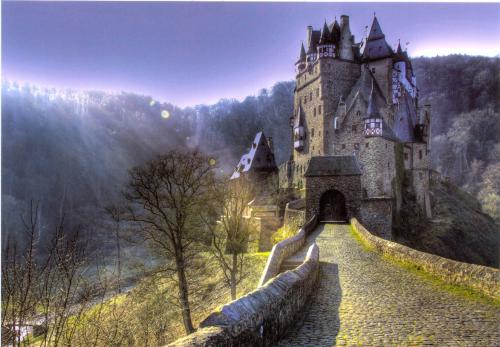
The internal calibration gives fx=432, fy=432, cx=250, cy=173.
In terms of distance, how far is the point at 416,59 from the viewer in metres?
123

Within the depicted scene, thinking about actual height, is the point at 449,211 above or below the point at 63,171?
below

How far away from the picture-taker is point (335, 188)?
29.6 meters

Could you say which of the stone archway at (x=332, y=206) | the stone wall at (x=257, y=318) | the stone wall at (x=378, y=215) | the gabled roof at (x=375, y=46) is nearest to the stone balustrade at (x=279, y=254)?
the stone wall at (x=257, y=318)

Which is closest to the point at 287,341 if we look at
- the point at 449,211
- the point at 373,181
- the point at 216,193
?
the point at 216,193

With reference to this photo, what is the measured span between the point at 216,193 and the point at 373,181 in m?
22.7

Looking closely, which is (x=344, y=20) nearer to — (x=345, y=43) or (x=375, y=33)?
(x=345, y=43)

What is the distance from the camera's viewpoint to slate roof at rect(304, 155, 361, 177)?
29.5 meters

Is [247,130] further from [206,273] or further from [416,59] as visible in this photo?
[206,273]

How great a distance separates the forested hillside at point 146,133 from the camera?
289 feet

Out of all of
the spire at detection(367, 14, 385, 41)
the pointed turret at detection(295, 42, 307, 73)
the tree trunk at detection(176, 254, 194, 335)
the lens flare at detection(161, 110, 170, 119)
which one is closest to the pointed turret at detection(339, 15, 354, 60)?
the spire at detection(367, 14, 385, 41)

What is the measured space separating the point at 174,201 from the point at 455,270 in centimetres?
1424

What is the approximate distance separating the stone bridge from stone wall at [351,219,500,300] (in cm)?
2

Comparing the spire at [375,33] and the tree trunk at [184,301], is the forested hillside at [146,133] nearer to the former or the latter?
the spire at [375,33]

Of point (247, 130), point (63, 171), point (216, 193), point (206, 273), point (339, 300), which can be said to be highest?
point (247, 130)
